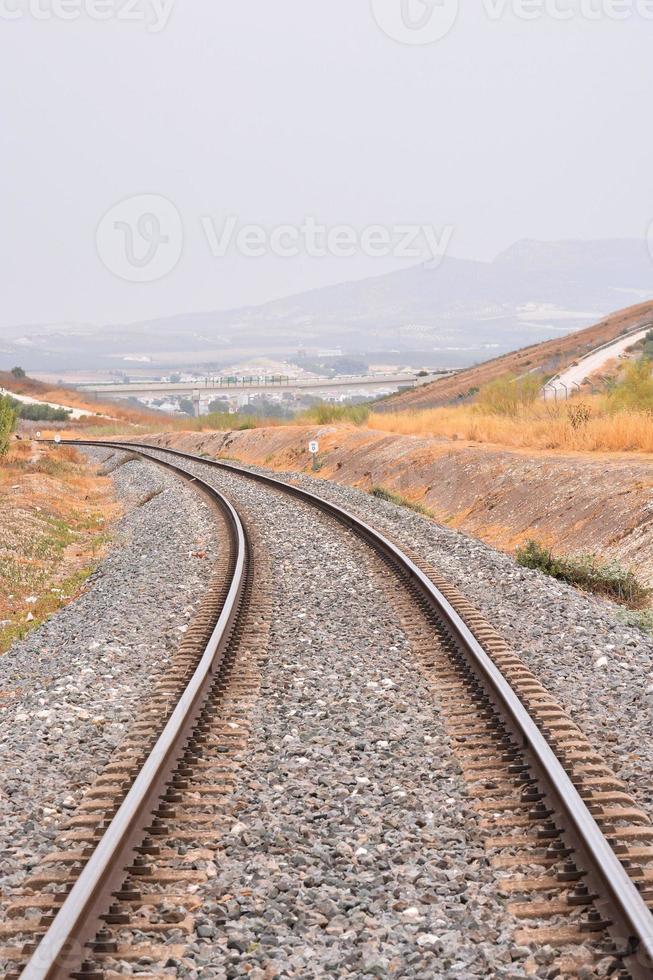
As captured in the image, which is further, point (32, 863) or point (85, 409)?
point (85, 409)

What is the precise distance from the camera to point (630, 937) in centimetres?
361

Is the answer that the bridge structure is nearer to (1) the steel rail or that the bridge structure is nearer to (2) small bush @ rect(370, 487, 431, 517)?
(2) small bush @ rect(370, 487, 431, 517)

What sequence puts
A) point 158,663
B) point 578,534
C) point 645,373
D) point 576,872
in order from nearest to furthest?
point 576,872, point 158,663, point 578,534, point 645,373

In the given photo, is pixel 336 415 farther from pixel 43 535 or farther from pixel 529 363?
pixel 529 363

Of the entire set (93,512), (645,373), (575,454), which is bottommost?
(93,512)

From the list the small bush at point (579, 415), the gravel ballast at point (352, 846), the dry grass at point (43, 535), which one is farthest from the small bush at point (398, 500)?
the gravel ballast at point (352, 846)

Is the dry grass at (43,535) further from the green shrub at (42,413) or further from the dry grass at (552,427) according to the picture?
the green shrub at (42,413)

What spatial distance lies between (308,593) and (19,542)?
375 inches

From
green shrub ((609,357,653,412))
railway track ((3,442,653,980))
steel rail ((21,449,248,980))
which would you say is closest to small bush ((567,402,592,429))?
green shrub ((609,357,653,412))

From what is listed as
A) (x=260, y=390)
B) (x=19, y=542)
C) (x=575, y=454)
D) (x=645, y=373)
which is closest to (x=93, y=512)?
(x=19, y=542)

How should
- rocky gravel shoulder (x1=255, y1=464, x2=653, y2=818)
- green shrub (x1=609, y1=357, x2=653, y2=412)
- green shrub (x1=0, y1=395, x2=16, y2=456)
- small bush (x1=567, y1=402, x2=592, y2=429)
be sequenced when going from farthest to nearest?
green shrub (x1=0, y1=395, x2=16, y2=456)
green shrub (x1=609, y1=357, x2=653, y2=412)
small bush (x1=567, y1=402, x2=592, y2=429)
rocky gravel shoulder (x1=255, y1=464, x2=653, y2=818)

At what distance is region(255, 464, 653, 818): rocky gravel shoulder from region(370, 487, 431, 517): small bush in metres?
5.98

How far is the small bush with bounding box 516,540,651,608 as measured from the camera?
37.1 feet

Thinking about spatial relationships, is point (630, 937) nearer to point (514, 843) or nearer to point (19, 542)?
point (514, 843)
